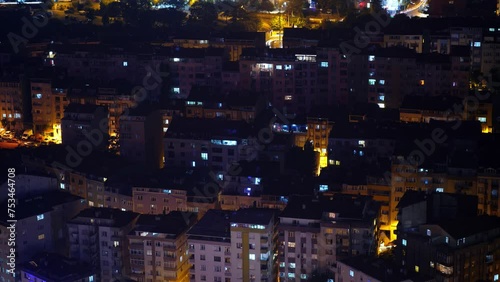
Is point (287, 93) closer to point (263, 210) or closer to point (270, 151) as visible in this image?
point (270, 151)

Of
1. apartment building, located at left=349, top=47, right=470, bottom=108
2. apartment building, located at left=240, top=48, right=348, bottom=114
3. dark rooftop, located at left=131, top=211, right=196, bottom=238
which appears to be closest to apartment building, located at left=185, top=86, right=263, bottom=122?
apartment building, located at left=240, top=48, right=348, bottom=114

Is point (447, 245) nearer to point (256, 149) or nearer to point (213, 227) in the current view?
point (213, 227)

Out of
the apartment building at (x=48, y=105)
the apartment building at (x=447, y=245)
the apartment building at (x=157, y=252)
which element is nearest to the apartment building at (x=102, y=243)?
the apartment building at (x=157, y=252)

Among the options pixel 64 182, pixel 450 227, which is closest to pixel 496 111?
pixel 450 227

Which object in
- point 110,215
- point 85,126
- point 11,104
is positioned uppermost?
point 11,104

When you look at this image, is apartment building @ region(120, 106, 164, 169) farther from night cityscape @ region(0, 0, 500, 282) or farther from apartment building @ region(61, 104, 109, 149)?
apartment building @ region(61, 104, 109, 149)

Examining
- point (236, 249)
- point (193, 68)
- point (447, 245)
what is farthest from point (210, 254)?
point (193, 68)
